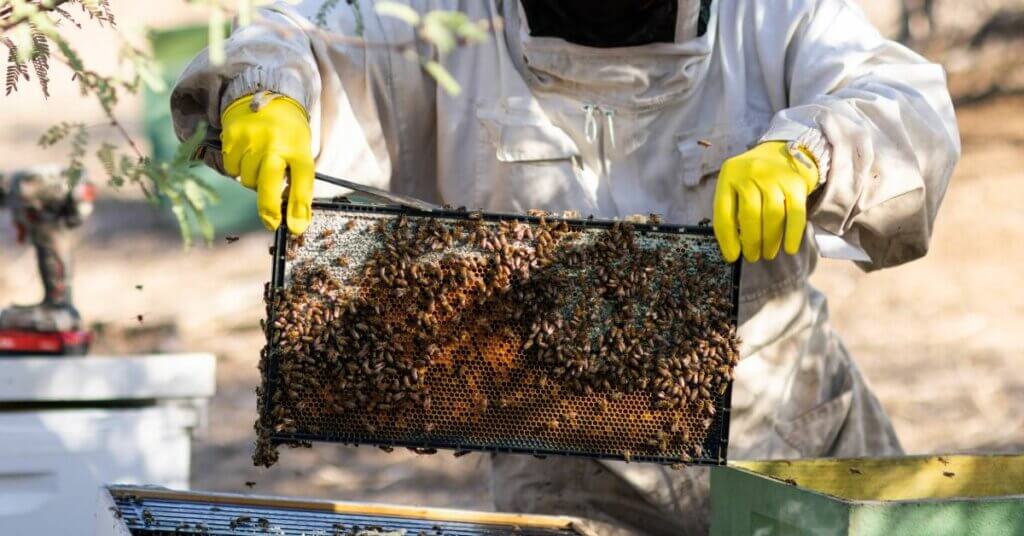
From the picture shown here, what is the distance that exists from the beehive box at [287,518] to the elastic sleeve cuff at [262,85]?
31.1 inches

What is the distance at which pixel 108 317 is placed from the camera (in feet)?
25.5

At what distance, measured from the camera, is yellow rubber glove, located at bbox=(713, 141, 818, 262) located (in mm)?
2121

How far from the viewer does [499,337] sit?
84.4 inches

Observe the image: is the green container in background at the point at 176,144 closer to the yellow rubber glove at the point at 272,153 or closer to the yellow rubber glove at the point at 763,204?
the yellow rubber glove at the point at 272,153

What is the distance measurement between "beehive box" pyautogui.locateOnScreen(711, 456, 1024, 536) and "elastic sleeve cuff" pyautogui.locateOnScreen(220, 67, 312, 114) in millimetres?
1116

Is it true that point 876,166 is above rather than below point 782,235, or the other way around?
above

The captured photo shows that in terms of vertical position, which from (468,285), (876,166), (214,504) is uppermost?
(876,166)

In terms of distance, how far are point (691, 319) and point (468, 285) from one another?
16.2 inches

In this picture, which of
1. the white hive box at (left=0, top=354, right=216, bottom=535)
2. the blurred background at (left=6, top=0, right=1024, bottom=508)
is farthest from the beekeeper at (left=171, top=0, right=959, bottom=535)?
the blurred background at (left=6, top=0, right=1024, bottom=508)

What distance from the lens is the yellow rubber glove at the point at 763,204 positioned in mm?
2121

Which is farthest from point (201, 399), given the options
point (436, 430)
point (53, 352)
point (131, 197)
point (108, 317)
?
point (131, 197)

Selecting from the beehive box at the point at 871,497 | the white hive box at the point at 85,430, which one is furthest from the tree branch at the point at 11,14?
the white hive box at the point at 85,430

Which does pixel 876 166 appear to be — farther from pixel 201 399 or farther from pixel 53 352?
pixel 53 352

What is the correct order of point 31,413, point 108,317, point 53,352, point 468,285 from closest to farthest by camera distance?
point 468,285, point 31,413, point 53,352, point 108,317
